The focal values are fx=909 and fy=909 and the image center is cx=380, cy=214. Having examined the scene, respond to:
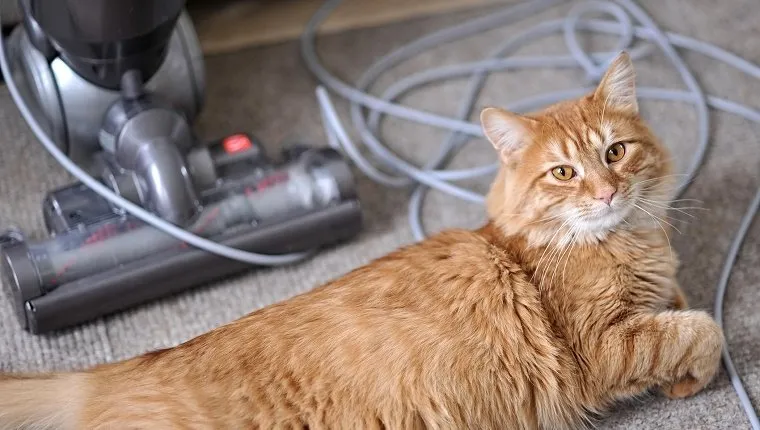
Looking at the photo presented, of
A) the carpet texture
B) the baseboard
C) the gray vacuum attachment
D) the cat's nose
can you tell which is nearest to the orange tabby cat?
the cat's nose

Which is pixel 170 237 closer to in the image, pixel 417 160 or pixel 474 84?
pixel 417 160

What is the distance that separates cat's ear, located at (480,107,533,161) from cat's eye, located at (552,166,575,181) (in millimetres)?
69

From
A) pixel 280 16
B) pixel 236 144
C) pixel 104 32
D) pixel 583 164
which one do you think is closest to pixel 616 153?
pixel 583 164

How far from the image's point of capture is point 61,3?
154 cm

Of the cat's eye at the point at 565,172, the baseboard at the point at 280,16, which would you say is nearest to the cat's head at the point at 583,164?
the cat's eye at the point at 565,172

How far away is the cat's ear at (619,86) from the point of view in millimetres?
1427

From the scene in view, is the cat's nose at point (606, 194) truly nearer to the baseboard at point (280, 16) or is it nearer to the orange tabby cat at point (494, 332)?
the orange tabby cat at point (494, 332)

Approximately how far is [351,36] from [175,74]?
63cm

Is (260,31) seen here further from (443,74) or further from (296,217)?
(296,217)

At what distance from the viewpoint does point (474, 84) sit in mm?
2182

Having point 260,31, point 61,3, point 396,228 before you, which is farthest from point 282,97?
point 61,3

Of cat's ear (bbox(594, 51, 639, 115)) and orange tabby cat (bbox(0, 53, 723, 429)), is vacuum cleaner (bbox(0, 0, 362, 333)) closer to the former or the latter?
orange tabby cat (bbox(0, 53, 723, 429))

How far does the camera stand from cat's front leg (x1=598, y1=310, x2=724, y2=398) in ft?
4.57

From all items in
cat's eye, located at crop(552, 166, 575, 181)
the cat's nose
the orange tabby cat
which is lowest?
the orange tabby cat
